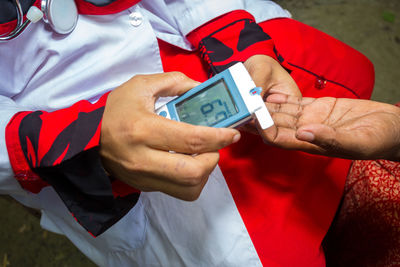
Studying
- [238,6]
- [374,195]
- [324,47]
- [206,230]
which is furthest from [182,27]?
[374,195]

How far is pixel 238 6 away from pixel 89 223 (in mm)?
631

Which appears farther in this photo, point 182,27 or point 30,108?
point 182,27

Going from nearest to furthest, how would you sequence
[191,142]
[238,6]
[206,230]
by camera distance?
1. [191,142]
2. [206,230]
3. [238,6]

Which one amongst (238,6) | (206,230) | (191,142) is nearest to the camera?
(191,142)

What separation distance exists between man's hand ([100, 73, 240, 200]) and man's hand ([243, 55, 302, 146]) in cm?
18

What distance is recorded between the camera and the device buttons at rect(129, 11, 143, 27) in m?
0.67

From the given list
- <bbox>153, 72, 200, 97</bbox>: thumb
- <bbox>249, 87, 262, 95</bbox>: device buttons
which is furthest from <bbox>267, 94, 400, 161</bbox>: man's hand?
<bbox>153, 72, 200, 97</bbox>: thumb

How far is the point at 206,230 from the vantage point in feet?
2.02

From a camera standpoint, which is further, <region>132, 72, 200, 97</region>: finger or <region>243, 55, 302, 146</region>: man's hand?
<region>243, 55, 302, 146</region>: man's hand

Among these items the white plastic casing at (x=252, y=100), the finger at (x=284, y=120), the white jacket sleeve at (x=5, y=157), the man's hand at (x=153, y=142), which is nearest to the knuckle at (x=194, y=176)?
the man's hand at (x=153, y=142)

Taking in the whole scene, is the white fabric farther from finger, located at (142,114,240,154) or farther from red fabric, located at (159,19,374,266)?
finger, located at (142,114,240,154)

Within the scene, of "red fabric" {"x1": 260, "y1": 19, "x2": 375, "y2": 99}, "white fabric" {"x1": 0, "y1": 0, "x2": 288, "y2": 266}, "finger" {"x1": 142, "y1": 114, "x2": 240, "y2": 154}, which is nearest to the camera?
"finger" {"x1": 142, "y1": 114, "x2": 240, "y2": 154}

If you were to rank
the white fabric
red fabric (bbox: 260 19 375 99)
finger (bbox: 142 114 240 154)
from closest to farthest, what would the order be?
finger (bbox: 142 114 240 154) → the white fabric → red fabric (bbox: 260 19 375 99)

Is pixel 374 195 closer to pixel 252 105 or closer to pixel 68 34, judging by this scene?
pixel 252 105
